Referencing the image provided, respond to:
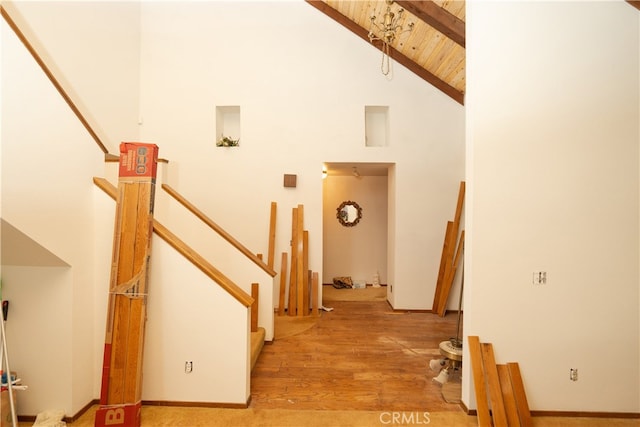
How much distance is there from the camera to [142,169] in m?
2.30

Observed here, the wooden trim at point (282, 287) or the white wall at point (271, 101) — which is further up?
the white wall at point (271, 101)

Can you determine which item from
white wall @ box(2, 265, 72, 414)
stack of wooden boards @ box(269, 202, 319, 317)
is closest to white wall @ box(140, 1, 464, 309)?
stack of wooden boards @ box(269, 202, 319, 317)

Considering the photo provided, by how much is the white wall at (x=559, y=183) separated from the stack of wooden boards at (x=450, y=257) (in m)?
2.30

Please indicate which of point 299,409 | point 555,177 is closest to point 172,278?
point 299,409

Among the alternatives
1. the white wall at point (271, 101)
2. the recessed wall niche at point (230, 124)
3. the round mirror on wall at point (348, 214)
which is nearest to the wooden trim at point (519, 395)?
the white wall at point (271, 101)

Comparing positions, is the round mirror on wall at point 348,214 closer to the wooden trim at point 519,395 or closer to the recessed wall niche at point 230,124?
the recessed wall niche at point 230,124

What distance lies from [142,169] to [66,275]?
0.85m

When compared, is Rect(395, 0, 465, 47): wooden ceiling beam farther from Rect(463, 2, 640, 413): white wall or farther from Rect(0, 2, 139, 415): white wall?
Rect(0, 2, 139, 415): white wall

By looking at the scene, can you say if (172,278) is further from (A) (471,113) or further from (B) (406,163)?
(B) (406,163)

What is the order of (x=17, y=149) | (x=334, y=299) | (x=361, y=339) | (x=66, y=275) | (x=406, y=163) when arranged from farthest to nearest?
(x=334, y=299) → (x=406, y=163) → (x=361, y=339) → (x=66, y=275) → (x=17, y=149)

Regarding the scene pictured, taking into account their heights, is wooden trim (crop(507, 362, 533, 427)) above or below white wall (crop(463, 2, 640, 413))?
below

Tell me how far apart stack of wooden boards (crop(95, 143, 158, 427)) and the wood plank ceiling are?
3.02 m

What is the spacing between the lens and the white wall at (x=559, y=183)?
92.7 inches

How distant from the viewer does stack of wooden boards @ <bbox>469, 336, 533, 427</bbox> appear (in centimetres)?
222
